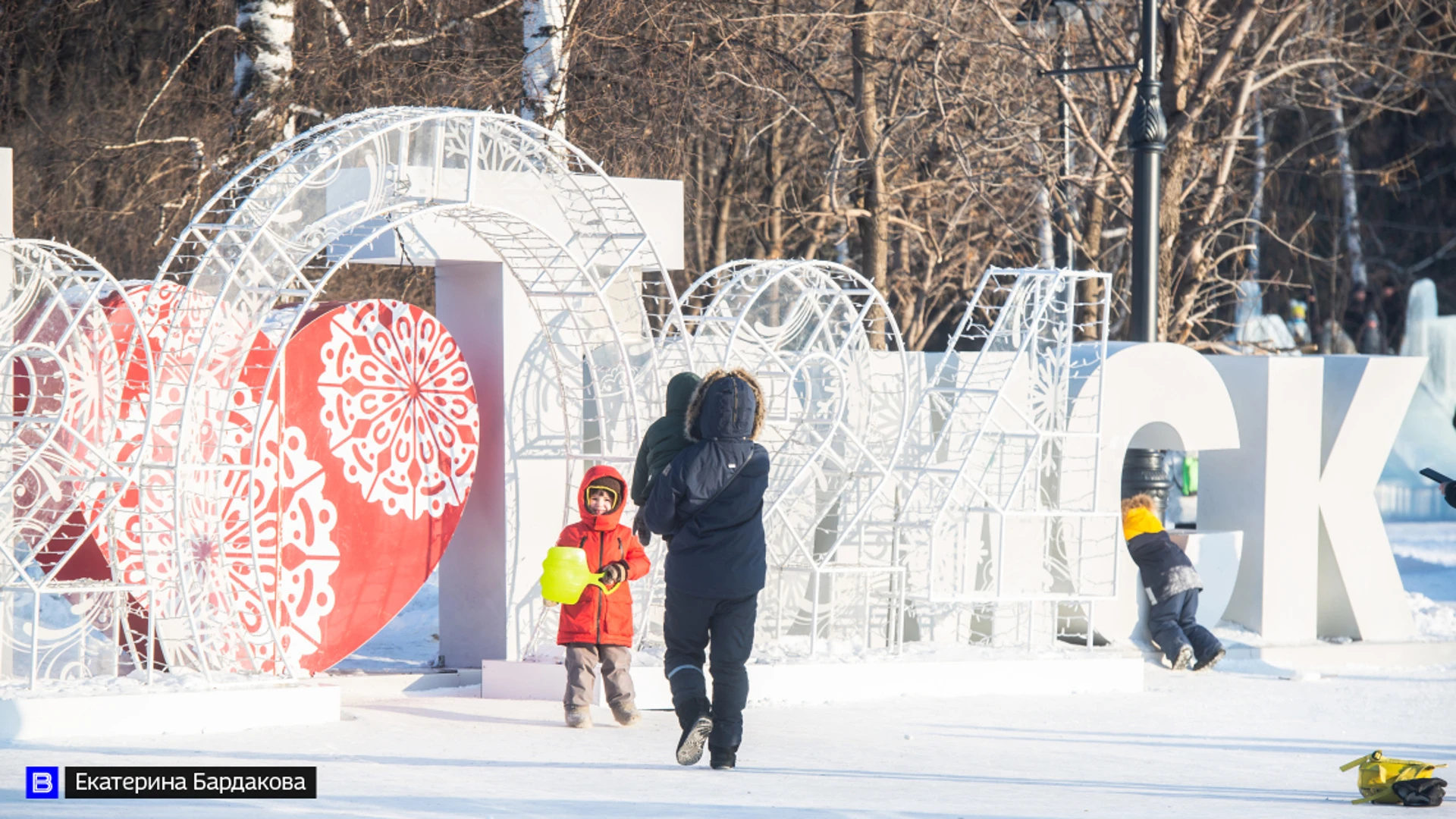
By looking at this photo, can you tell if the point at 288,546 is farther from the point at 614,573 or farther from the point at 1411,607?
the point at 1411,607

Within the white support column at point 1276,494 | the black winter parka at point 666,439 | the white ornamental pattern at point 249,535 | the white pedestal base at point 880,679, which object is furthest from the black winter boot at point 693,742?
the white support column at point 1276,494

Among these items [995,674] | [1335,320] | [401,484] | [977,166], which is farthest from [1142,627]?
[1335,320]

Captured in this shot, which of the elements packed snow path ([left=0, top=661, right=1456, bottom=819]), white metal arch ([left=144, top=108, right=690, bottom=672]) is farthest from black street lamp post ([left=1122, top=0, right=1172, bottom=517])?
white metal arch ([left=144, top=108, right=690, bottom=672])

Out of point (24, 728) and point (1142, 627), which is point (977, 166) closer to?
point (1142, 627)

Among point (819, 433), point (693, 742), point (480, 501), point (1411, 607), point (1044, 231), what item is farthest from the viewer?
point (1044, 231)

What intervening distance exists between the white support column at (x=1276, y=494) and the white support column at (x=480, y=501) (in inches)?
208

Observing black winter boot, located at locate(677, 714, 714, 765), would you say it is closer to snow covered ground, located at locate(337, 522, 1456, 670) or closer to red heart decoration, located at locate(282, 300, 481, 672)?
red heart decoration, located at locate(282, 300, 481, 672)

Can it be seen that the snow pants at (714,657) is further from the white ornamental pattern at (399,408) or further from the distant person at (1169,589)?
the distant person at (1169,589)

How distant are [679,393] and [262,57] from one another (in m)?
6.13

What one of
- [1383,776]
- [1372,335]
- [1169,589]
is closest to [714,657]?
[1383,776]

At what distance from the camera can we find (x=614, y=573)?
6.84 m

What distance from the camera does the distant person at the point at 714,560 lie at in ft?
20.4

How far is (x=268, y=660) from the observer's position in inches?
313

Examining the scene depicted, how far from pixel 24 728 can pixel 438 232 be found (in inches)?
126
